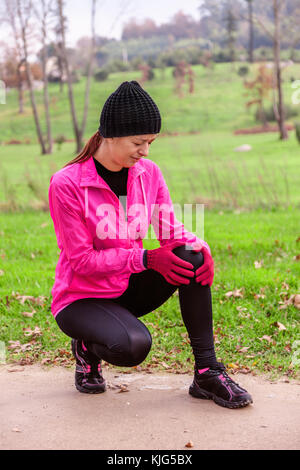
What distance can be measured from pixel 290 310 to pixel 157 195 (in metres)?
1.68

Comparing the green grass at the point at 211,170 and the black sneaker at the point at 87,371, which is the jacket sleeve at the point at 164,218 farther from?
the green grass at the point at 211,170

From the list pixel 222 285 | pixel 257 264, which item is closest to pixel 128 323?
pixel 222 285

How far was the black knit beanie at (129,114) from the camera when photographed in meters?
2.96

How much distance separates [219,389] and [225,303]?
1674 mm

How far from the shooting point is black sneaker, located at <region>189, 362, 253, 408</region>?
3104mm

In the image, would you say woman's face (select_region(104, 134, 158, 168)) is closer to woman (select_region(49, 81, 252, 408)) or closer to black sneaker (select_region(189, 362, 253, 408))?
woman (select_region(49, 81, 252, 408))

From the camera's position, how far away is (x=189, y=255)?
3078 mm

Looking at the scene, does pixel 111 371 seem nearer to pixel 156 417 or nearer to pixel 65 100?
pixel 156 417

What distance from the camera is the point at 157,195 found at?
3.42m

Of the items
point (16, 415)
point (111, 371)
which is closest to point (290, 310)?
point (111, 371)

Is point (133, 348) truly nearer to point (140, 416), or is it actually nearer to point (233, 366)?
point (140, 416)

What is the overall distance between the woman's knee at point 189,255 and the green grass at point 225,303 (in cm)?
94

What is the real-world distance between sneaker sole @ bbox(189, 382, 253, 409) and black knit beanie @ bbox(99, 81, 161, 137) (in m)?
1.34

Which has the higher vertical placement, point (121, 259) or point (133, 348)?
point (121, 259)
